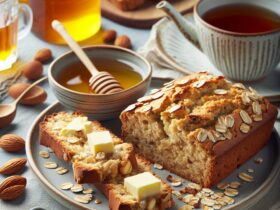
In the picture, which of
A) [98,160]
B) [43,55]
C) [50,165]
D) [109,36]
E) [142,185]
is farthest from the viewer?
[109,36]

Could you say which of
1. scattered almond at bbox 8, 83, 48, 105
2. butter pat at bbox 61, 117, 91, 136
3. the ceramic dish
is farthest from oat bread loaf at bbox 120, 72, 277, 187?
scattered almond at bbox 8, 83, 48, 105

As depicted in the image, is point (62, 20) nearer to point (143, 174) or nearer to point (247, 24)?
point (247, 24)

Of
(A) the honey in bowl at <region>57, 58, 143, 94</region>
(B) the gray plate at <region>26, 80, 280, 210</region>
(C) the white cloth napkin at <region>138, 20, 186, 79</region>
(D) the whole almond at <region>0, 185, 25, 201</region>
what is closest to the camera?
(B) the gray plate at <region>26, 80, 280, 210</region>

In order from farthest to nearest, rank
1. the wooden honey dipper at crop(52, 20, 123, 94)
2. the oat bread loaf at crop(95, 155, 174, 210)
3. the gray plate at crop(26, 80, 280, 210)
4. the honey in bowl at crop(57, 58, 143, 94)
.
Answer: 1. the honey in bowl at crop(57, 58, 143, 94)
2. the wooden honey dipper at crop(52, 20, 123, 94)
3. the gray plate at crop(26, 80, 280, 210)
4. the oat bread loaf at crop(95, 155, 174, 210)

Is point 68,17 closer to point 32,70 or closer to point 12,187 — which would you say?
point 32,70

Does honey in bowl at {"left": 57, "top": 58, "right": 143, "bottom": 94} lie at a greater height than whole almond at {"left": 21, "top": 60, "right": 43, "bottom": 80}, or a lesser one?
greater

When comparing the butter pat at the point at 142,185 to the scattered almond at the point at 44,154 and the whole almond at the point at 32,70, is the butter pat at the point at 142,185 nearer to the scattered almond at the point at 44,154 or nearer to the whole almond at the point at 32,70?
the scattered almond at the point at 44,154

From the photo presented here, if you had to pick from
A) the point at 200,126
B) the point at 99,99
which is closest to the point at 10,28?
the point at 99,99

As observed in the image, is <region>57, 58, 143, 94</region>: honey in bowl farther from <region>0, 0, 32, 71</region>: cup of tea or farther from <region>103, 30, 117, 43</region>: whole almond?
<region>103, 30, 117, 43</region>: whole almond
